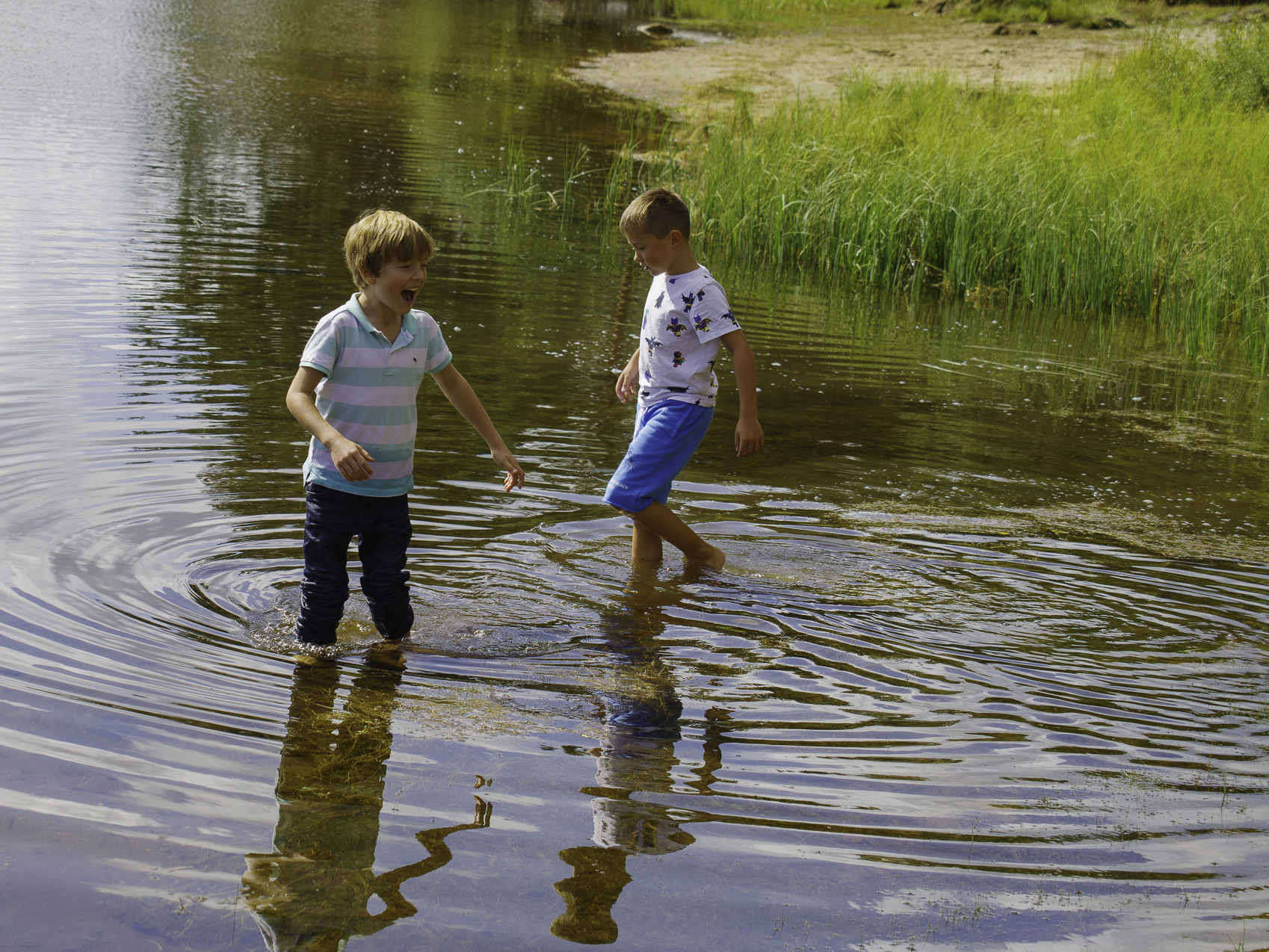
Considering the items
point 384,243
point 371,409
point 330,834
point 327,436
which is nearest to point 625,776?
point 330,834

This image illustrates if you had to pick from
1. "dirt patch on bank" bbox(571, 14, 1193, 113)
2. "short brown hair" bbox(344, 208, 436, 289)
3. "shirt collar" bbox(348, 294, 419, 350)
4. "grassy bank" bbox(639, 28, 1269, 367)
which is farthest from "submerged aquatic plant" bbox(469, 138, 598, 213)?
"short brown hair" bbox(344, 208, 436, 289)

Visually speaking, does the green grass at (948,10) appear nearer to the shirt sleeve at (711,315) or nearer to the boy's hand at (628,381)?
the boy's hand at (628,381)

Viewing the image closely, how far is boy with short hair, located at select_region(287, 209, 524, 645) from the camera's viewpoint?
144 inches

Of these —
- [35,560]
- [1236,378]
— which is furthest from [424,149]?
[35,560]

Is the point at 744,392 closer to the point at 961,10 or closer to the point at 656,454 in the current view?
the point at 656,454

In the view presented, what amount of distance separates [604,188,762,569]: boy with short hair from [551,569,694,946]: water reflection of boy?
1.67 feet

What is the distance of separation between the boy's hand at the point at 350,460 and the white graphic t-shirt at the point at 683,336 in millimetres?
1599

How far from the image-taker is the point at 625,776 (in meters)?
3.24

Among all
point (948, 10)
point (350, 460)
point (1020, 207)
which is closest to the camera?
point (350, 460)

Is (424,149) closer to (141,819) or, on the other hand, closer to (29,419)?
(29,419)

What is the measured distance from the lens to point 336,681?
3.71m

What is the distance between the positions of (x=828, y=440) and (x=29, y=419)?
436 cm

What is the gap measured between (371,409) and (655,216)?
57.1 inches

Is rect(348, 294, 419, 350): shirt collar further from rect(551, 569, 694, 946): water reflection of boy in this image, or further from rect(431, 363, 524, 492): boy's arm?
rect(551, 569, 694, 946): water reflection of boy
